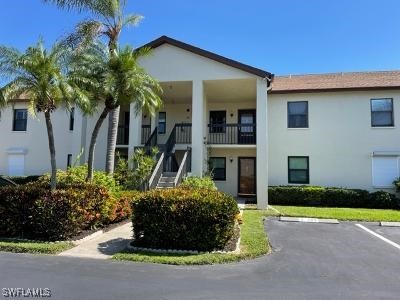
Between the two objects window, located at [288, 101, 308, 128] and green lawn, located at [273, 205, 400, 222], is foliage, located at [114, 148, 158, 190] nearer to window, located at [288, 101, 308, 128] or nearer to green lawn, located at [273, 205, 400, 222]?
green lawn, located at [273, 205, 400, 222]

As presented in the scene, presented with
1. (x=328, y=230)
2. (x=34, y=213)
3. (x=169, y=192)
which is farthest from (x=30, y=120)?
(x=328, y=230)

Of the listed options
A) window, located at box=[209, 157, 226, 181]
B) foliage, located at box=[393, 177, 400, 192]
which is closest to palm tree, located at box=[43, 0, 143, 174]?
window, located at box=[209, 157, 226, 181]

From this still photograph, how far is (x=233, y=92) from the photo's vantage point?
21625mm

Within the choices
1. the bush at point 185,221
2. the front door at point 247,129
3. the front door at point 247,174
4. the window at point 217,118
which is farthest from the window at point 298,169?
the bush at point 185,221

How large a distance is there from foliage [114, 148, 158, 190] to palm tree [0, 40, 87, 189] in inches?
250

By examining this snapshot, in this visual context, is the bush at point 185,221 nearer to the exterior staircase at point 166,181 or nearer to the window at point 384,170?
the exterior staircase at point 166,181

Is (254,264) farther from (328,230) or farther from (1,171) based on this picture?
(1,171)

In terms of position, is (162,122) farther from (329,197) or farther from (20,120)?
(329,197)

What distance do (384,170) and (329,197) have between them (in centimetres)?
373

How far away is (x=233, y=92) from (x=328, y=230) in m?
11.1

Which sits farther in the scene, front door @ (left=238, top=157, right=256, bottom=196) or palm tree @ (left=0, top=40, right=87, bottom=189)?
front door @ (left=238, top=157, right=256, bottom=196)

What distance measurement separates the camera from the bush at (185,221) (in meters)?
8.99

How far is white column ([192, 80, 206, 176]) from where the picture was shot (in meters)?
18.7

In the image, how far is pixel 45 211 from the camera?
9.78 meters
